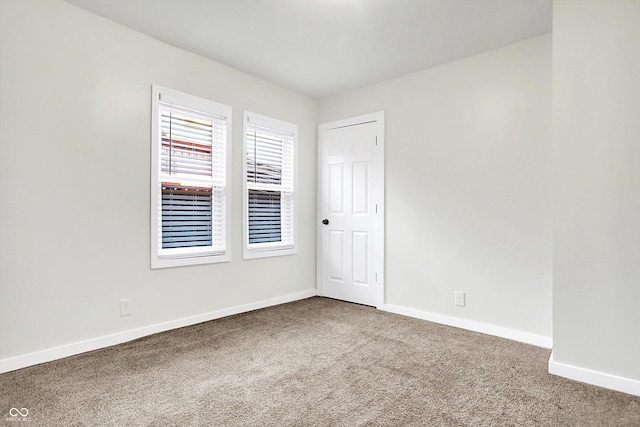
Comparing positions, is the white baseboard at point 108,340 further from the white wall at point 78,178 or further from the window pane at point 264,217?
the window pane at point 264,217

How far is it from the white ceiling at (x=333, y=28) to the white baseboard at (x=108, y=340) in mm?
2491

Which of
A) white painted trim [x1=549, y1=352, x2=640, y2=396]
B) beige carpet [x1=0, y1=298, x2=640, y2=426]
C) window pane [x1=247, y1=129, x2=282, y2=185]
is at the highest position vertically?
window pane [x1=247, y1=129, x2=282, y2=185]

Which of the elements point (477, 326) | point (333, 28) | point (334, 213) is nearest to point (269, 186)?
point (334, 213)

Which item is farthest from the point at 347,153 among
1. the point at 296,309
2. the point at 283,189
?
the point at 296,309

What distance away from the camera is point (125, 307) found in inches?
111

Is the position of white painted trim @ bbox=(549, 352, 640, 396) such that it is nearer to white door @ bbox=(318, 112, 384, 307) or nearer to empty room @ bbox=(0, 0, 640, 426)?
empty room @ bbox=(0, 0, 640, 426)

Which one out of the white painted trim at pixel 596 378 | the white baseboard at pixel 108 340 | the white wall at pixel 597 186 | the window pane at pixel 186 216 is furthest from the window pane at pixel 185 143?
the white painted trim at pixel 596 378

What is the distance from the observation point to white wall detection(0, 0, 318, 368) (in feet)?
7.61

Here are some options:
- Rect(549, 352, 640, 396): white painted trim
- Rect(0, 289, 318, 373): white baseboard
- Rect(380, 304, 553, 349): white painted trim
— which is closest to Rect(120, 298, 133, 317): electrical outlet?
Rect(0, 289, 318, 373): white baseboard

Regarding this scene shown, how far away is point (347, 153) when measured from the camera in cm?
424

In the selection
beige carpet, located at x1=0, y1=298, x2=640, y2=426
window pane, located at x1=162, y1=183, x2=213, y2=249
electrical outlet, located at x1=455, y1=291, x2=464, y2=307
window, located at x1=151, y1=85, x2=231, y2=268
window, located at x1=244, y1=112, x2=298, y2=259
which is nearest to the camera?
beige carpet, located at x1=0, y1=298, x2=640, y2=426

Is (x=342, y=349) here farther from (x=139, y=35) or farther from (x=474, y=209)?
(x=139, y=35)

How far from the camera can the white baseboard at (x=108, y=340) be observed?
232cm

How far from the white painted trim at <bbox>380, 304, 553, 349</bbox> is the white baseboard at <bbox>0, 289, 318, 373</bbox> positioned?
150cm
